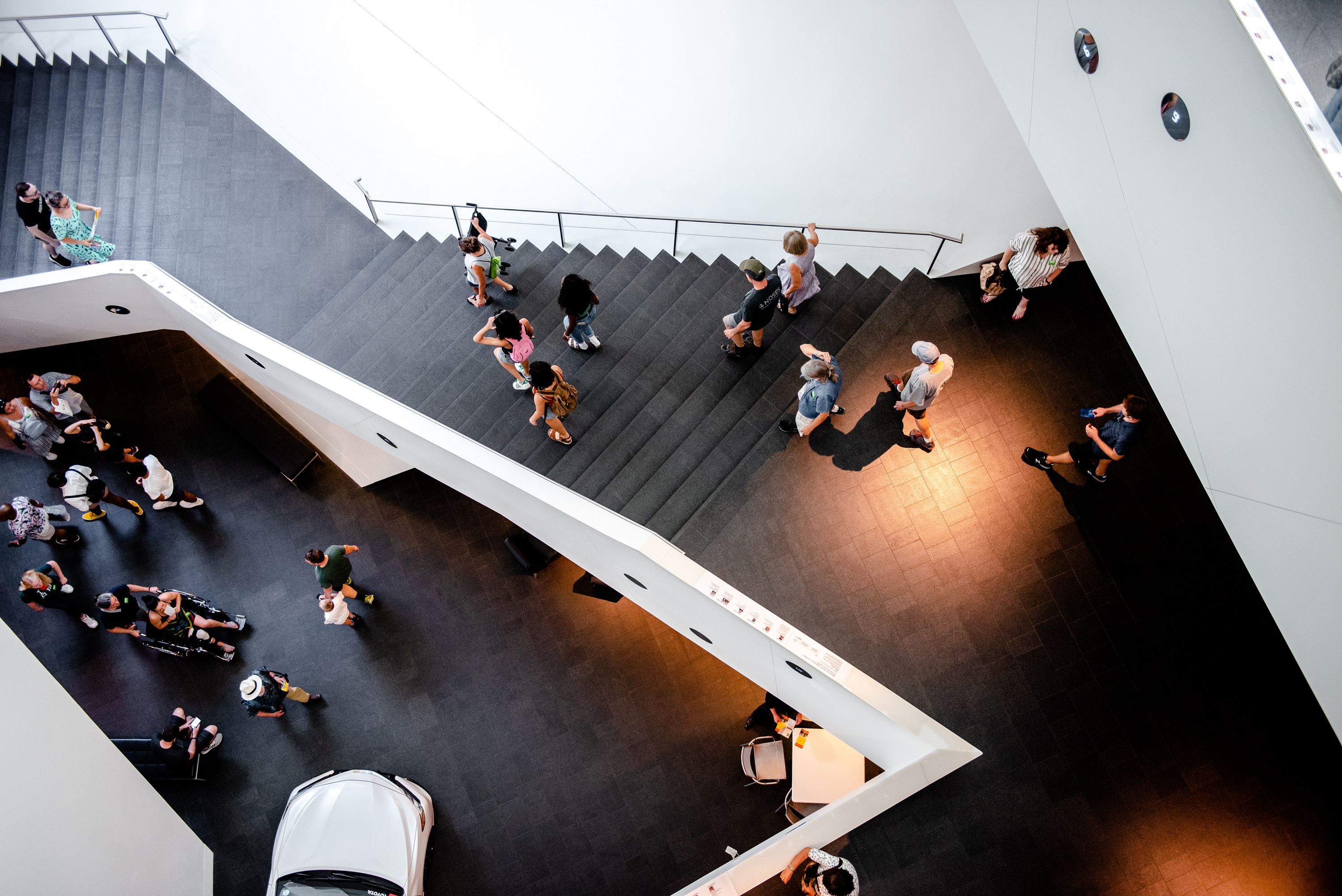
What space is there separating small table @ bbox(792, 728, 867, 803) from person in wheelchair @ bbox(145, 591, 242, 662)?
643 centimetres

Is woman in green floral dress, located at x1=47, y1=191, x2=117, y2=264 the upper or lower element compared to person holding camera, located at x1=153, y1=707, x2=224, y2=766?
upper

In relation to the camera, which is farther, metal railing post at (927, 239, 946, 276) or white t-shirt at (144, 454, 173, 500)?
white t-shirt at (144, 454, 173, 500)

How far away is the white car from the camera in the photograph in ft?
22.1

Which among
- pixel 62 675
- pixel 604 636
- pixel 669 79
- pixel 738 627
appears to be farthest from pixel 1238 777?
pixel 62 675

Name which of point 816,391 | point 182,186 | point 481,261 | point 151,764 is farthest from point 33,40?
point 816,391

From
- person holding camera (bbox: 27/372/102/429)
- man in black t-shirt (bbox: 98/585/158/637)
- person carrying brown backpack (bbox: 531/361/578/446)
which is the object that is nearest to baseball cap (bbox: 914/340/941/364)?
person carrying brown backpack (bbox: 531/361/578/446)

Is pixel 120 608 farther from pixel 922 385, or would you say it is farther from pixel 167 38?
pixel 922 385

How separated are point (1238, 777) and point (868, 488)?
140 inches

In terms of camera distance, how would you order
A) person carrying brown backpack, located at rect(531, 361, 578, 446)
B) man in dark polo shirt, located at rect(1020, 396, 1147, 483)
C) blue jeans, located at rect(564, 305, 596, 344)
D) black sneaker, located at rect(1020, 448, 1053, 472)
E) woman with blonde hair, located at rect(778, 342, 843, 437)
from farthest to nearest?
blue jeans, located at rect(564, 305, 596, 344) → black sneaker, located at rect(1020, 448, 1053, 472) → person carrying brown backpack, located at rect(531, 361, 578, 446) → woman with blonde hair, located at rect(778, 342, 843, 437) → man in dark polo shirt, located at rect(1020, 396, 1147, 483)

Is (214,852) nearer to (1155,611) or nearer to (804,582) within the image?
(804,582)

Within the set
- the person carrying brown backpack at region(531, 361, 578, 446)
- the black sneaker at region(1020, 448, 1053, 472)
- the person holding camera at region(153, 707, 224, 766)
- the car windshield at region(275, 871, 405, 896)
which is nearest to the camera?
the person carrying brown backpack at region(531, 361, 578, 446)

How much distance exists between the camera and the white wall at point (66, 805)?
450 centimetres

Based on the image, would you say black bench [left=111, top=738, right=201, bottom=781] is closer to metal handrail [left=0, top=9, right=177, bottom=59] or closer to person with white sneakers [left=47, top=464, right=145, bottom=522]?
person with white sneakers [left=47, top=464, right=145, bottom=522]

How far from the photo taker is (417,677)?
8.23 m
